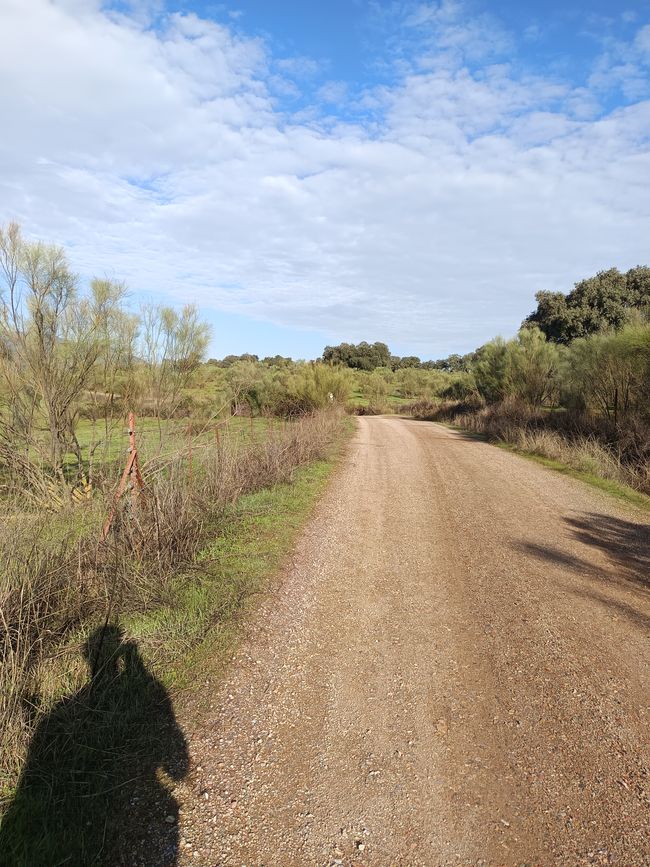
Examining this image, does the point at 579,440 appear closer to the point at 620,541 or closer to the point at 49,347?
the point at 620,541

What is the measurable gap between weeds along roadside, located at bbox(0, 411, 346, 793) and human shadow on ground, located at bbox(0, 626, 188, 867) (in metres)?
0.16

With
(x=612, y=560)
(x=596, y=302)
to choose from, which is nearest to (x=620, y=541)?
(x=612, y=560)

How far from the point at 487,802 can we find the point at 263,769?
126 centimetres

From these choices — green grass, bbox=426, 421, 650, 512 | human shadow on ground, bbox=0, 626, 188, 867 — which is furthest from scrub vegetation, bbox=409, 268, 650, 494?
human shadow on ground, bbox=0, 626, 188, 867

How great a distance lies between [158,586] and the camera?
4465 mm

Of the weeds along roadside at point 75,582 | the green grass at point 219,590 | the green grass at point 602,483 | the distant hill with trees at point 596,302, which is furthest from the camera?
the distant hill with trees at point 596,302

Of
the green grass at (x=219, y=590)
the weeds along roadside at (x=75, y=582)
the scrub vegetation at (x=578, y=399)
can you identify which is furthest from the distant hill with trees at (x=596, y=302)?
the weeds along roadside at (x=75, y=582)

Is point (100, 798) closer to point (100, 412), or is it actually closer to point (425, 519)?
point (425, 519)

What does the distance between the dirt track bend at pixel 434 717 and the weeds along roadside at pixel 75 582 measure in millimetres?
986

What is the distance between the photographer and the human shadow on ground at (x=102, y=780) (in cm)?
218

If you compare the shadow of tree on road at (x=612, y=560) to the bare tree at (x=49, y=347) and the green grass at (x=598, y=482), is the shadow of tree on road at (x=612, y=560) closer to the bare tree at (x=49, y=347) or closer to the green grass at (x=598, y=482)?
the green grass at (x=598, y=482)

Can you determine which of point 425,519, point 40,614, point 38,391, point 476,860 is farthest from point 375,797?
point 38,391

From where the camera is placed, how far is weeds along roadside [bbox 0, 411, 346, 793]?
2.88m

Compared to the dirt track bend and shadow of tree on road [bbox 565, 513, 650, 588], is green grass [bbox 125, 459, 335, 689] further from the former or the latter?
shadow of tree on road [bbox 565, 513, 650, 588]
